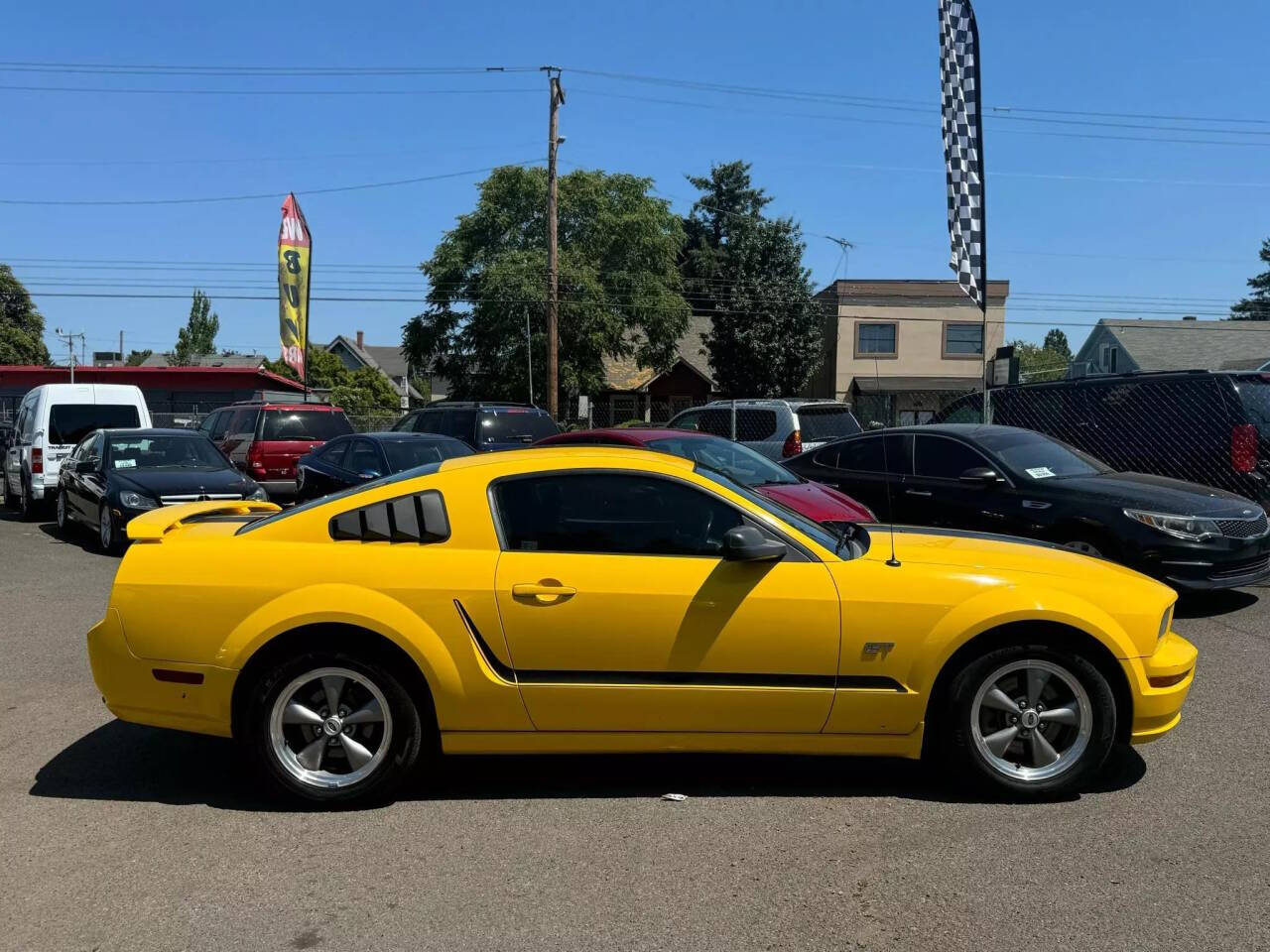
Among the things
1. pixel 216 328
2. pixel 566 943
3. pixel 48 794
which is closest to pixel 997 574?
pixel 566 943

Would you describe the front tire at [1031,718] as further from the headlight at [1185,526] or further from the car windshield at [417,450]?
the car windshield at [417,450]

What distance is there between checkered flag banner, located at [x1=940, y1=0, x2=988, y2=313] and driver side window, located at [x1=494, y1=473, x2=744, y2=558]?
10238 mm

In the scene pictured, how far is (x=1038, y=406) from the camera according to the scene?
12461 millimetres

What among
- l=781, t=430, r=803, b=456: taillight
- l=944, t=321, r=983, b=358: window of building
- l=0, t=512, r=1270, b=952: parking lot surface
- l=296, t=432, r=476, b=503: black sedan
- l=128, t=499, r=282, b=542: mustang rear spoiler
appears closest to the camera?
l=0, t=512, r=1270, b=952: parking lot surface

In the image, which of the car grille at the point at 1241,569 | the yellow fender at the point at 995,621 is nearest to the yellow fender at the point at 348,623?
the yellow fender at the point at 995,621

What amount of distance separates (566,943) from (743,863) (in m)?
A: 0.80

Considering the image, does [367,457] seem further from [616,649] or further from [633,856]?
[633,856]

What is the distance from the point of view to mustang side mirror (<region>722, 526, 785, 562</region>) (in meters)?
4.05

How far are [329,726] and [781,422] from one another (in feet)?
40.3

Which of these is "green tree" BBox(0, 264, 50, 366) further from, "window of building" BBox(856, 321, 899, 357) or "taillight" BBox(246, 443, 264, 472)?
"taillight" BBox(246, 443, 264, 472)

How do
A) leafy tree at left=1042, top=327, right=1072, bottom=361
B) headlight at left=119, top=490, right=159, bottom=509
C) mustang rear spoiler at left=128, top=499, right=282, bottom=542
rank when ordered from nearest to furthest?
mustang rear spoiler at left=128, top=499, right=282, bottom=542
headlight at left=119, top=490, right=159, bottom=509
leafy tree at left=1042, top=327, right=1072, bottom=361

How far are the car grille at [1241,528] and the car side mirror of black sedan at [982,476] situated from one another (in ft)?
5.48

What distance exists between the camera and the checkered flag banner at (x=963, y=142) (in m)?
13.5

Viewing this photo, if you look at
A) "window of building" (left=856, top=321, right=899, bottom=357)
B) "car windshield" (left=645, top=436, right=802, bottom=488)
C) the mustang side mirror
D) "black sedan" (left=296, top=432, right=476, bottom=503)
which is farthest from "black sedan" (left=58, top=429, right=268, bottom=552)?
"window of building" (left=856, top=321, right=899, bottom=357)
